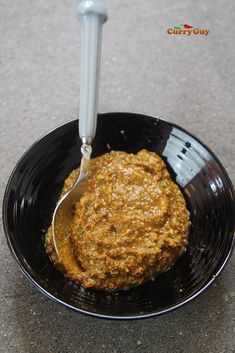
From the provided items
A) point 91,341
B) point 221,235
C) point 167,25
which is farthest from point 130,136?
point 167,25

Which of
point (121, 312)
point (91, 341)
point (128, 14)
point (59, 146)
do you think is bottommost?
point (91, 341)

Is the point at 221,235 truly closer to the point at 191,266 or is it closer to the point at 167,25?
the point at 191,266

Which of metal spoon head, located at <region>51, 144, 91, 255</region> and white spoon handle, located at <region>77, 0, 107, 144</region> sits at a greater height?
white spoon handle, located at <region>77, 0, 107, 144</region>

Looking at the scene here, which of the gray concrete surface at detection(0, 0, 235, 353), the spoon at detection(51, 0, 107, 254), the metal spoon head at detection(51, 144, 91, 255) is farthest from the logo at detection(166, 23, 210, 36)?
the metal spoon head at detection(51, 144, 91, 255)

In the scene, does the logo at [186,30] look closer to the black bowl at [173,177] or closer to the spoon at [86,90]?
the black bowl at [173,177]

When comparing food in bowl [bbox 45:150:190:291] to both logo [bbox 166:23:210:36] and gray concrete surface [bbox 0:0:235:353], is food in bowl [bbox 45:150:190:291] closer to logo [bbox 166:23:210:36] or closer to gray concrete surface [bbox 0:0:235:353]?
gray concrete surface [bbox 0:0:235:353]

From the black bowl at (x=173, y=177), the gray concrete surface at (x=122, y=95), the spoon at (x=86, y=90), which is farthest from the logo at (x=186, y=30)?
the spoon at (x=86, y=90)

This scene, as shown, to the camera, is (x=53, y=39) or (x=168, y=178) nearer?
(x=168, y=178)
